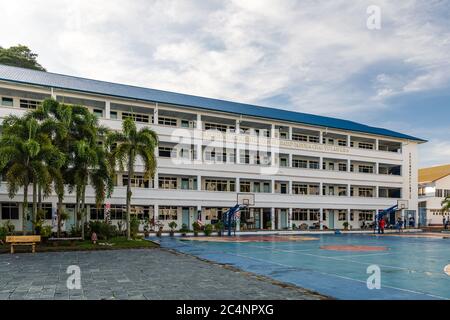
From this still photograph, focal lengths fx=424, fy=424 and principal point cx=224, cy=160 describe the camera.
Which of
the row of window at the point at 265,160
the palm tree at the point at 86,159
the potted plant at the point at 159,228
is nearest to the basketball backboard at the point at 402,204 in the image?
the row of window at the point at 265,160

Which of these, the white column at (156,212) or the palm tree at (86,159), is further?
the white column at (156,212)

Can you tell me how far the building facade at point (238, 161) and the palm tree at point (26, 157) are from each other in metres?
14.6

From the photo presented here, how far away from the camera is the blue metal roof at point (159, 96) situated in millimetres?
42062

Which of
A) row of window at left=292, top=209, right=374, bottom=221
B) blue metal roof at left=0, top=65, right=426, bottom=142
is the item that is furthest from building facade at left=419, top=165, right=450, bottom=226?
row of window at left=292, top=209, right=374, bottom=221

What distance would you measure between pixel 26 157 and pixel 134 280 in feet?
46.0

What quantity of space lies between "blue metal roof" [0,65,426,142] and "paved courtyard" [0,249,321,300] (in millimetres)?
25441

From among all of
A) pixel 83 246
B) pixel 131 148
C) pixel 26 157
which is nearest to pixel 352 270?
pixel 83 246

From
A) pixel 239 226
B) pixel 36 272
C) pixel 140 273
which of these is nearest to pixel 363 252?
pixel 140 273

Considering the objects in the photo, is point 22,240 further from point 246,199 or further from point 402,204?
point 402,204

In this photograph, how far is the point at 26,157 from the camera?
24828 millimetres

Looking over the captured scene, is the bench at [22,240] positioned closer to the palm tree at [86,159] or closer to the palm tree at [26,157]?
the palm tree at [26,157]

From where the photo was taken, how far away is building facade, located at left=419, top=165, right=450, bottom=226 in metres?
74.2

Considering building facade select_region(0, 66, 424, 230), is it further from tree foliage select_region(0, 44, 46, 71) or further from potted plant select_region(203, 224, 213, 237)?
tree foliage select_region(0, 44, 46, 71)
